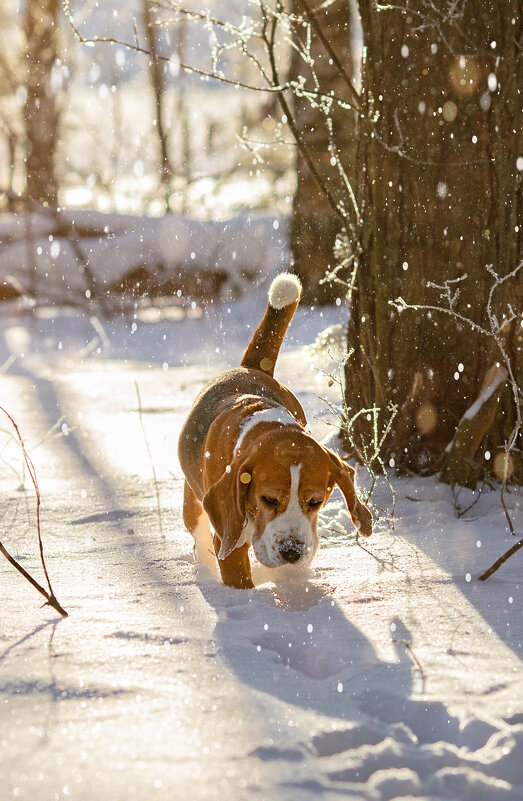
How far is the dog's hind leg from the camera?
11.3ft

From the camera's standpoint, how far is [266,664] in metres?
2.18

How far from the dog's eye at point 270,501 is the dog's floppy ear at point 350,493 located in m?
0.27

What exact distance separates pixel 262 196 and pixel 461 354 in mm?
12873

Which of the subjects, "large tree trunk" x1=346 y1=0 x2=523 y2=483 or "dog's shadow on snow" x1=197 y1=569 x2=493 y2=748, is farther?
"large tree trunk" x1=346 y1=0 x2=523 y2=483

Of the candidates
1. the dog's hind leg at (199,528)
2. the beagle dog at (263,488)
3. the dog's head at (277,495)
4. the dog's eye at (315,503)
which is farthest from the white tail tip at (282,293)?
the dog's eye at (315,503)

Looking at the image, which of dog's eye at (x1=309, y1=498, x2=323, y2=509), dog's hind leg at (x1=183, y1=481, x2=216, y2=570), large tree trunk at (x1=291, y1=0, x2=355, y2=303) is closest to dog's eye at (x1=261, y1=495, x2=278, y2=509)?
dog's eye at (x1=309, y1=498, x2=323, y2=509)

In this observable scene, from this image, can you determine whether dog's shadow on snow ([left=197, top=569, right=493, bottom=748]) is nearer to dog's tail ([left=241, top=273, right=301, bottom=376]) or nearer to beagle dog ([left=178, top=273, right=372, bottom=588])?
beagle dog ([left=178, top=273, right=372, bottom=588])

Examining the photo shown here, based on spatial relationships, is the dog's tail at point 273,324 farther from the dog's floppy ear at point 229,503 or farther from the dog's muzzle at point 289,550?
the dog's muzzle at point 289,550

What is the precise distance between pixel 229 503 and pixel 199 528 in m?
0.73

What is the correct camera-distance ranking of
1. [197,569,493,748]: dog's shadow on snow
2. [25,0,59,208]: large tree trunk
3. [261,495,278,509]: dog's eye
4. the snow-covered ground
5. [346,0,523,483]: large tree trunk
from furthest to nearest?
1. [25,0,59,208]: large tree trunk
2. [346,0,523,483]: large tree trunk
3. [261,495,278,509]: dog's eye
4. [197,569,493,748]: dog's shadow on snow
5. the snow-covered ground

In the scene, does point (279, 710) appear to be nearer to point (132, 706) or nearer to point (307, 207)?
point (132, 706)

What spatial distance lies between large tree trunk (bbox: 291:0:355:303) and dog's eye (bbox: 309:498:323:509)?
8076 millimetres

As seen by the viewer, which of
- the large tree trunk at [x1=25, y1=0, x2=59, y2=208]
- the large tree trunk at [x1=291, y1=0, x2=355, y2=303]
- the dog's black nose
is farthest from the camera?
the large tree trunk at [x1=25, y1=0, x2=59, y2=208]

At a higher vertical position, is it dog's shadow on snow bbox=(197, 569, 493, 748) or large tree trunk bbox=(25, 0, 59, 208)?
large tree trunk bbox=(25, 0, 59, 208)
